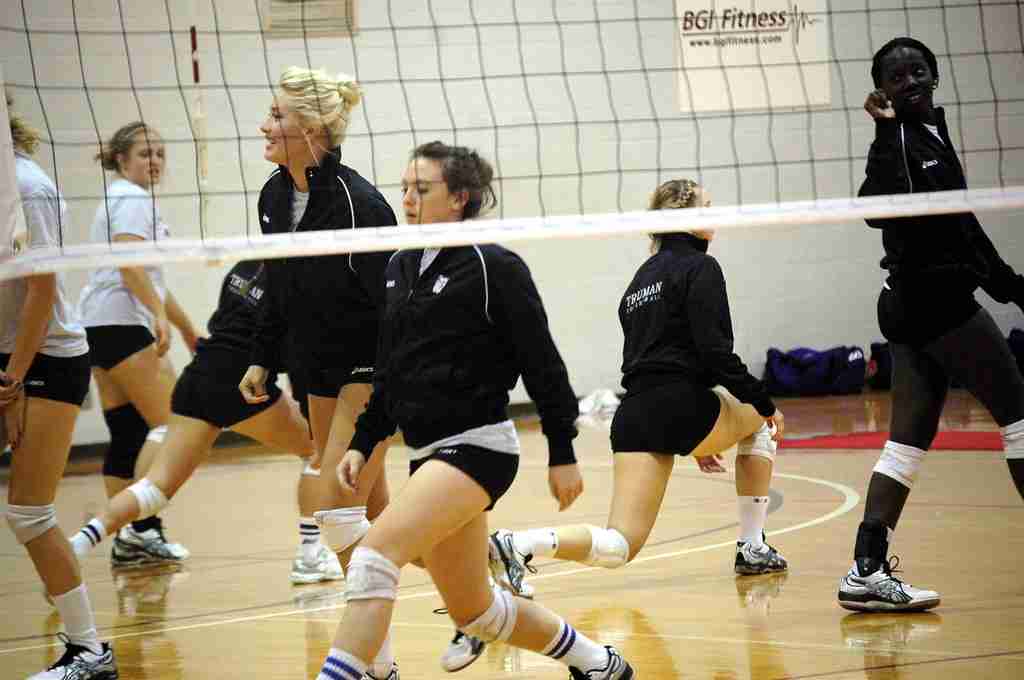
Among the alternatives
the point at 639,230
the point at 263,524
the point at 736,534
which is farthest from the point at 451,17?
the point at 639,230

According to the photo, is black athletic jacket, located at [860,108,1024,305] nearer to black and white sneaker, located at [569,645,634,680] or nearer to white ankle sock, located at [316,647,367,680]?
black and white sneaker, located at [569,645,634,680]

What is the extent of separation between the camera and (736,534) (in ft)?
23.7

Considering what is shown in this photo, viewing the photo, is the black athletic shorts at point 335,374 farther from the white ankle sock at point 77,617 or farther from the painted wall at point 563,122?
the painted wall at point 563,122

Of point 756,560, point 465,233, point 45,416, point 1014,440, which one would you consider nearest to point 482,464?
point 465,233

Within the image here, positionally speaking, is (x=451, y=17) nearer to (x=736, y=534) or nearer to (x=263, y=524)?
(x=263, y=524)

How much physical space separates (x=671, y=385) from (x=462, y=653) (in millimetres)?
1599

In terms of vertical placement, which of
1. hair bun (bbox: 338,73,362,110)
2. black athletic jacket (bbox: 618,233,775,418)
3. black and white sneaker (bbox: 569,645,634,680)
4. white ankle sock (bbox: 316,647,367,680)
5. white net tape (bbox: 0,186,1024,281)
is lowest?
black and white sneaker (bbox: 569,645,634,680)

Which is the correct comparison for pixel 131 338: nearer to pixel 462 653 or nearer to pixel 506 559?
pixel 506 559

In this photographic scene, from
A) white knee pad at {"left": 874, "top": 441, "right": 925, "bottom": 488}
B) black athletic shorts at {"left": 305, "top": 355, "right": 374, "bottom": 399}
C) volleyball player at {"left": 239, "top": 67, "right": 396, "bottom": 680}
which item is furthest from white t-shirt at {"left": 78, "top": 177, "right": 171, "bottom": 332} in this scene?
white knee pad at {"left": 874, "top": 441, "right": 925, "bottom": 488}

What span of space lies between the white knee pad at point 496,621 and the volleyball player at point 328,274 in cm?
86

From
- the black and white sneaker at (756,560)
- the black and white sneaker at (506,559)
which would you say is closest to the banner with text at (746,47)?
the black and white sneaker at (756,560)

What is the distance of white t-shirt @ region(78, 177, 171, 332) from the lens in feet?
24.3

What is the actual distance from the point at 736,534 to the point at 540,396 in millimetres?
3576

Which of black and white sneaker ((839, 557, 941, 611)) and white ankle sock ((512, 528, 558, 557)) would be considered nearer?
white ankle sock ((512, 528, 558, 557))
